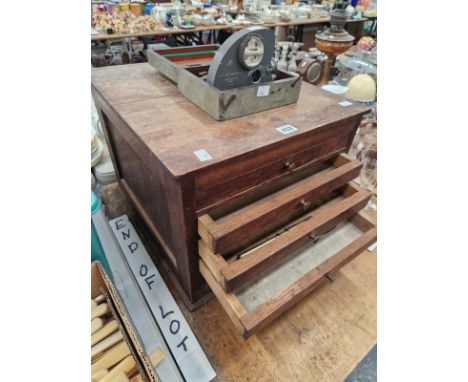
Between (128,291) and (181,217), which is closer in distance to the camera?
(181,217)

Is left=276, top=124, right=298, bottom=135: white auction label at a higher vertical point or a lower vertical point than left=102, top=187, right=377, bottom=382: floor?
higher

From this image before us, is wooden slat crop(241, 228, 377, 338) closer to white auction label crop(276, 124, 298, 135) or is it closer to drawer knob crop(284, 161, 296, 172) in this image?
drawer knob crop(284, 161, 296, 172)

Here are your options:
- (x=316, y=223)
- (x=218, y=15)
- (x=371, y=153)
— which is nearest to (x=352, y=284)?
(x=316, y=223)

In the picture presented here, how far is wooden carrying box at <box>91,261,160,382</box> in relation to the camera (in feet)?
2.53

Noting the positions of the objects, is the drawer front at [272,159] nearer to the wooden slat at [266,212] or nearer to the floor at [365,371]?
the wooden slat at [266,212]

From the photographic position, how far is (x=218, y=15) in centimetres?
353

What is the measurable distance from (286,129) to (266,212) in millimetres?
253

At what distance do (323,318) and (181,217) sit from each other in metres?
0.73

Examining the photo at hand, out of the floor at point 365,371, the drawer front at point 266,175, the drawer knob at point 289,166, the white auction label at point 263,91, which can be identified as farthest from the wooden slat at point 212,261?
the floor at point 365,371

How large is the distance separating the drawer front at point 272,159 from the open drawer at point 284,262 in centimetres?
16

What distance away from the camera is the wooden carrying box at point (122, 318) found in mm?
770

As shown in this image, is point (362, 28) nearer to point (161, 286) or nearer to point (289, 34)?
point (289, 34)

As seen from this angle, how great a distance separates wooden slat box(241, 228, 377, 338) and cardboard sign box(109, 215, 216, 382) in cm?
36

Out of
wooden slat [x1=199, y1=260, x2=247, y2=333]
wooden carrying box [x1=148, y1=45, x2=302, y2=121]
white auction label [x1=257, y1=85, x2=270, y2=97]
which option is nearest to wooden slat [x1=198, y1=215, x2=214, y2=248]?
wooden slat [x1=199, y1=260, x2=247, y2=333]
